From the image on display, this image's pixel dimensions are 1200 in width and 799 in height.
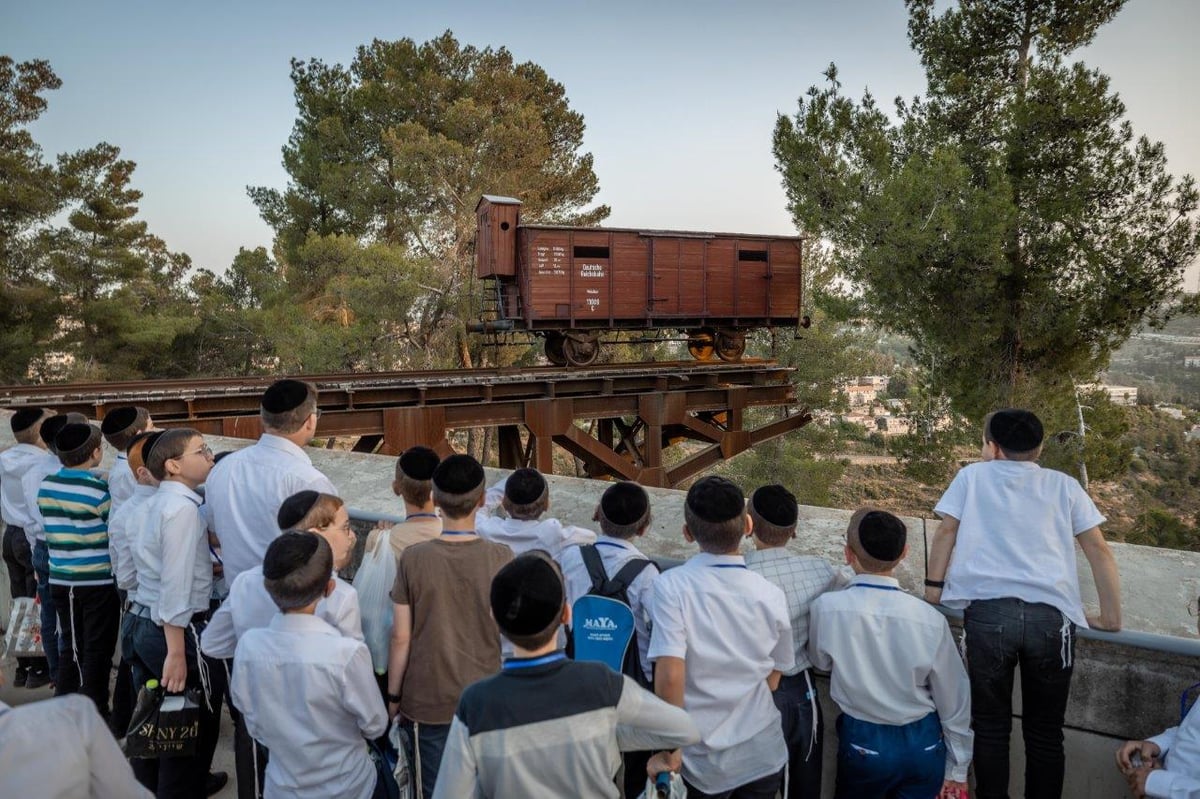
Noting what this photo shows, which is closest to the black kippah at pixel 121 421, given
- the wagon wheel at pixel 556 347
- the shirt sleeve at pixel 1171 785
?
the shirt sleeve at pixel 1171 785

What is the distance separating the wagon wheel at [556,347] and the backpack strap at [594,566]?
13.7 meters

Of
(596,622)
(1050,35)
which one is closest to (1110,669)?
(596,622)

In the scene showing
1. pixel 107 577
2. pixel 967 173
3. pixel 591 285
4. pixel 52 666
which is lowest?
pixel 52 666

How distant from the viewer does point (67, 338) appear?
70.9 feet

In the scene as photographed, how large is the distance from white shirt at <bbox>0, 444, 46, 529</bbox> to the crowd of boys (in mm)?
1869

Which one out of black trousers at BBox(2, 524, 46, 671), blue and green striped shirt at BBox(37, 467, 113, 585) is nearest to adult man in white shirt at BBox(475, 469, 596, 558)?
blue and green striped shirt at BBox(37, 467, 113, 585)

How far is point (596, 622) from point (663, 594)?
31 centimetres

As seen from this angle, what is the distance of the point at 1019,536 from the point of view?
8.50 ft

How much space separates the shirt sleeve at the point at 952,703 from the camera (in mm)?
2338

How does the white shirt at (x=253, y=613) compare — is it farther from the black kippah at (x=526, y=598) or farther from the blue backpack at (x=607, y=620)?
the black kippah at (x=526, y=598)

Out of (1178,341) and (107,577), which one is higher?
(1178,341)

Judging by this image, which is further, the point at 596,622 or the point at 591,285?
the point at 591,285

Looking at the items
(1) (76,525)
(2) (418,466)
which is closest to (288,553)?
(2) (418,466)

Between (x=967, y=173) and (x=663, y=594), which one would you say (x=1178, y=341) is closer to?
(x=967, y=173)
